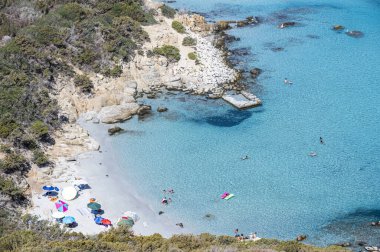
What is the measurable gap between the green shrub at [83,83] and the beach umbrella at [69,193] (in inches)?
677

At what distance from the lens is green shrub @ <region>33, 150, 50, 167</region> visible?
149 feet

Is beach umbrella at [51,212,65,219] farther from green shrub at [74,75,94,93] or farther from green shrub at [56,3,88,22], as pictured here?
green shrub at [56,3,88,22]

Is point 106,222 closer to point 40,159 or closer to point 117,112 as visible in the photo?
point 40,159

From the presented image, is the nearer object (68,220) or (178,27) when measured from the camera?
(68,220)

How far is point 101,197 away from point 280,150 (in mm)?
18237

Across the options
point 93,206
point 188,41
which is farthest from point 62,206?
point 188,41

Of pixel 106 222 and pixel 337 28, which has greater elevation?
pixel 337 28

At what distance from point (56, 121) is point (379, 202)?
105ft

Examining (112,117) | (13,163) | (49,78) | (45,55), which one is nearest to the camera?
(13,163)

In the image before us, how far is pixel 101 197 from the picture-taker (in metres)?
43.0

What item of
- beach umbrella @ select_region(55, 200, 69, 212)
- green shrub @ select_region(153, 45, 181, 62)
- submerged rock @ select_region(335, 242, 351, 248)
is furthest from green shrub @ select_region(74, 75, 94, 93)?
submerged rock @ select_region(335, 242, 351, 248)

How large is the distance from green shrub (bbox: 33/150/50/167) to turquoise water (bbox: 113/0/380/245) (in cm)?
699

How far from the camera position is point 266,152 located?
1945 inches

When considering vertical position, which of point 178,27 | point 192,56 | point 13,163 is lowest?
point 13,163
